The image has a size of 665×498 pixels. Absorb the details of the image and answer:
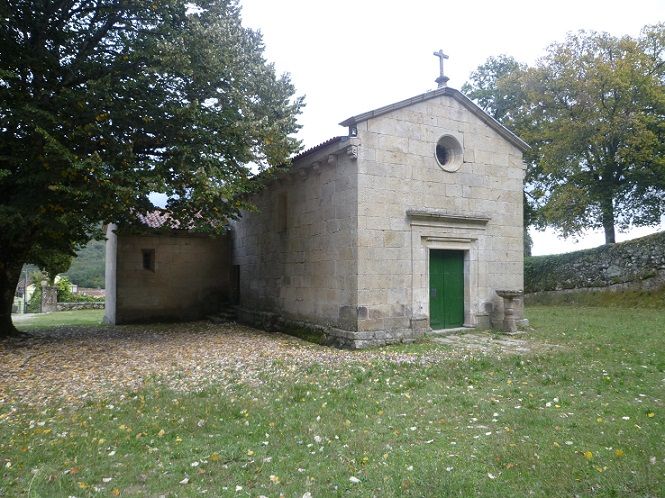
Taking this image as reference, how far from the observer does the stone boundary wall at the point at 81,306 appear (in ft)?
90.3

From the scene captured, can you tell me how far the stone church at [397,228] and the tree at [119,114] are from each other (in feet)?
6.63

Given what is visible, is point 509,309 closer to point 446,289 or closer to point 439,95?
point 446,289

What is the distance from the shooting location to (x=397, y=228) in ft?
34.1

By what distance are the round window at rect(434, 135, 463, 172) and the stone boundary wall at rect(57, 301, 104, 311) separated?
2520 cm

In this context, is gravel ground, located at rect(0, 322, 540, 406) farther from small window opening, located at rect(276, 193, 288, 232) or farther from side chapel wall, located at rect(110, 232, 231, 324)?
side chapel wall, located at rect(110, 232, 231, 324)

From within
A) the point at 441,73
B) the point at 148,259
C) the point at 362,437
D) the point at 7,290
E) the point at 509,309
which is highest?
the point at 441,73

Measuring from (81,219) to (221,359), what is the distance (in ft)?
14.8

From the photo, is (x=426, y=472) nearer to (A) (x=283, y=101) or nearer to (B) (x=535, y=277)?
(A) (x=283, y=101)

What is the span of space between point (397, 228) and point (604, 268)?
13.8 meters

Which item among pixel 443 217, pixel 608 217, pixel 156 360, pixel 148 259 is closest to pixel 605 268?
pixel 608 217

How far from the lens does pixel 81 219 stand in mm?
9852

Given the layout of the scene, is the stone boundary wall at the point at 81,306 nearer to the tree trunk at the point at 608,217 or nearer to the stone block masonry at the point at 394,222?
the stone block masonry at the point at 394,222

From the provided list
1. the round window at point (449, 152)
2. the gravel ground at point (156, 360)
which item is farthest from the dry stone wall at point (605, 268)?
the round window at point (449, 152)

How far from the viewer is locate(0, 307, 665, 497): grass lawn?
355cm
